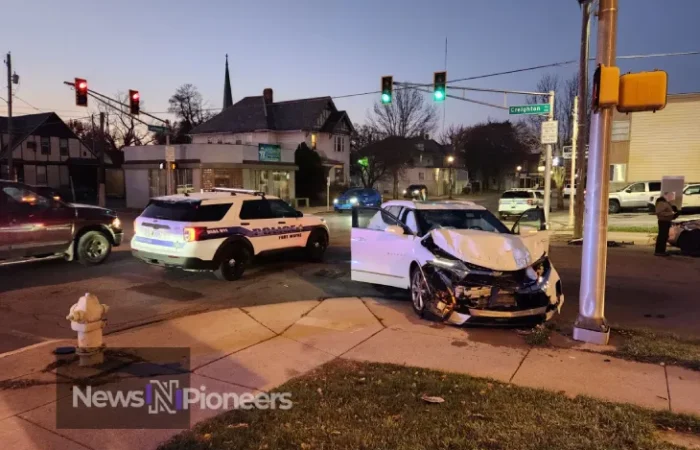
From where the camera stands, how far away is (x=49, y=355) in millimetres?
5625

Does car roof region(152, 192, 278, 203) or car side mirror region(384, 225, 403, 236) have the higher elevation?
car roof region(152, 192, 278, 203)

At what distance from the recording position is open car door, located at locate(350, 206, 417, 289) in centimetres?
800

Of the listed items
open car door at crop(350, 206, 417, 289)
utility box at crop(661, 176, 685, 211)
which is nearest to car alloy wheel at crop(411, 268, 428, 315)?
open car door at crop(350, 206, 417, 289)

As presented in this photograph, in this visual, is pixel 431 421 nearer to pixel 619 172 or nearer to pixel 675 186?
pixel 675 186

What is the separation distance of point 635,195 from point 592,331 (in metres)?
25.8

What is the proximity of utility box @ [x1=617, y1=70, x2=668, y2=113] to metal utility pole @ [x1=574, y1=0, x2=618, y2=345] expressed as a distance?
0.73 ft

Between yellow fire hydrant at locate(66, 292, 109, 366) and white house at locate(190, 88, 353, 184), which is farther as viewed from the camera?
white house at locate(190, 88, 353, 184)

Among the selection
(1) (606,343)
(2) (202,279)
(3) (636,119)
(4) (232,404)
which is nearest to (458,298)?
(1) (606,343)

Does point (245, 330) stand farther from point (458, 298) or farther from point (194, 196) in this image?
point (194, 196)

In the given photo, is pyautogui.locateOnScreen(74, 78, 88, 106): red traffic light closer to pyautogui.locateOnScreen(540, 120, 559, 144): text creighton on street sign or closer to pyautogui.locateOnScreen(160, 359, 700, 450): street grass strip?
pyautogui.locateOnScreen(540, 120, 559, 144): text creighton on street sign

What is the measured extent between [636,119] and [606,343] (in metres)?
30.2

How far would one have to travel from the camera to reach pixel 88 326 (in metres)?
5.12

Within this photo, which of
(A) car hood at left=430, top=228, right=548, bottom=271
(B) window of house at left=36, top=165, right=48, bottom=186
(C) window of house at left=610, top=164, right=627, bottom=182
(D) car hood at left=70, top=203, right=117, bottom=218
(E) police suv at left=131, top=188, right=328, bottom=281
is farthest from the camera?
(B) window of house at left=36, top=165, right=48, bottom=186

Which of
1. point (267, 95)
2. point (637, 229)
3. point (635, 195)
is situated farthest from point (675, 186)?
point (267, 95)
